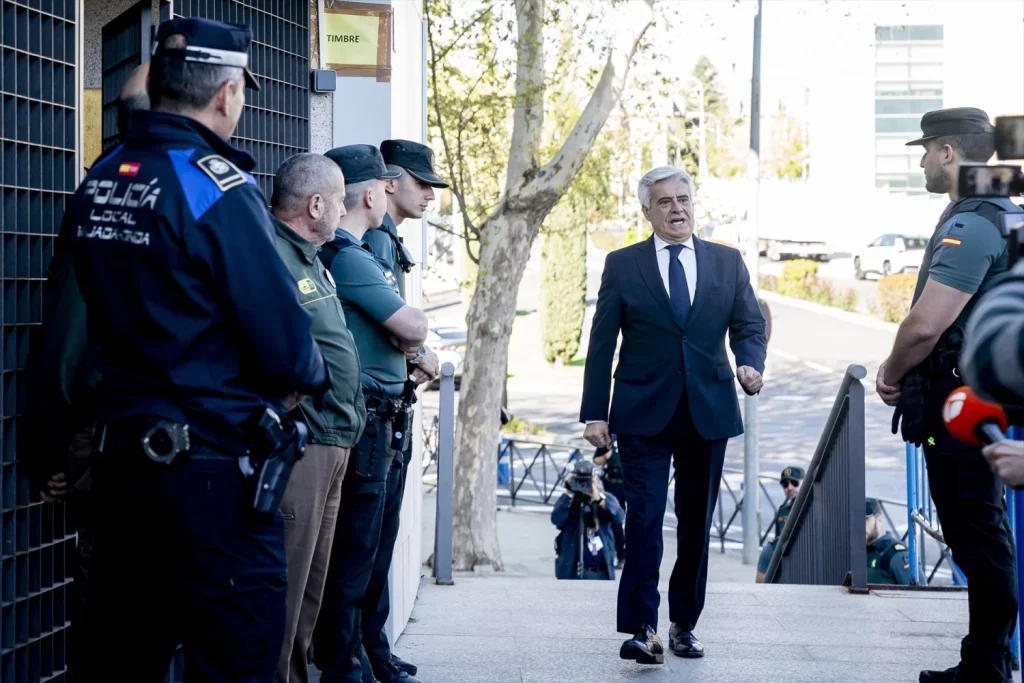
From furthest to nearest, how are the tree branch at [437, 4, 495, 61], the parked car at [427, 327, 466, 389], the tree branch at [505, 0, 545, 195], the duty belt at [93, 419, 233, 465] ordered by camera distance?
the parked car at [427, 327, 466, 389]
the tree branch at [437, 4, 495, 61]
the tree branch at [505, 0, 545, 195]
the duty belt at [93, 419, 233, 465]

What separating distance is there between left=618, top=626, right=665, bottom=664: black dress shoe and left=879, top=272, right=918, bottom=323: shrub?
37014 mm

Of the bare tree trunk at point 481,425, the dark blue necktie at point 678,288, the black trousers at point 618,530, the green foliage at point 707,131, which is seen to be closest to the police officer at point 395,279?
the dark blue necktie at point 678,288

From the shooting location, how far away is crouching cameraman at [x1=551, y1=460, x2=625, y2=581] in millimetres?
11859

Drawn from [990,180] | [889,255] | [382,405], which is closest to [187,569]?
[382,405]

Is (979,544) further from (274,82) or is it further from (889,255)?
(889,255)

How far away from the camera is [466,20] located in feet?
49.8

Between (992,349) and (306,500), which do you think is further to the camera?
(306,500)

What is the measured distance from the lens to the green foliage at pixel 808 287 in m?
47.2

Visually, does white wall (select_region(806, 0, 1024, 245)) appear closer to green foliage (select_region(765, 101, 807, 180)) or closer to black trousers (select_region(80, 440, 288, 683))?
green foliage (select_region(765, 101, 807, 180))

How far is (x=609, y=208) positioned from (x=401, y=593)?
58.1 ft

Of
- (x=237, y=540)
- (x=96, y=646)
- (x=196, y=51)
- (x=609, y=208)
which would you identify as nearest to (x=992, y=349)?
(x=237, y=540)

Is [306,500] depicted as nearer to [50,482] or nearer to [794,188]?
[50,482]

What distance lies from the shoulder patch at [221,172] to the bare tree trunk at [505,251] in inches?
380

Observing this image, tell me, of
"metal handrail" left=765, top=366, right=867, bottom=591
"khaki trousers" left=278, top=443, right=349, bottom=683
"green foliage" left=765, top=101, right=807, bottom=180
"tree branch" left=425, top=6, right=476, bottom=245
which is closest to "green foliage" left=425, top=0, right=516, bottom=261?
"tree branch" left=425, top=6, right=476, bottom=245
